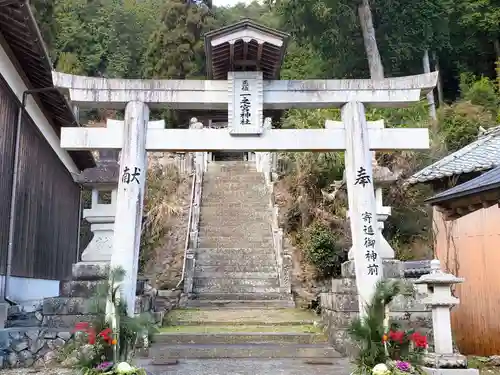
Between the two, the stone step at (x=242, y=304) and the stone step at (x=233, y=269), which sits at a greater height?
the stone step at (x=233, y=269)

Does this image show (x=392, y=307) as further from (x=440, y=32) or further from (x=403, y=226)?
(x=440, y=32)

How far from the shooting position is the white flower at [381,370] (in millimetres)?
6328

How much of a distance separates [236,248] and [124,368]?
404 inches

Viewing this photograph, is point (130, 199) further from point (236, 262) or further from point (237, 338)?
point (236, 262)

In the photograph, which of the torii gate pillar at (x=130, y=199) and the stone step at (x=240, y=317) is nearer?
the torii gate pillar at (x=130, y=199)

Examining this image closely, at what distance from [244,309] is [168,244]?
20.3 ft

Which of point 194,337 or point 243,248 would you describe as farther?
point 243,248

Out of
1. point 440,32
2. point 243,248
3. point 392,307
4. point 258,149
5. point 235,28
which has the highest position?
point 440,32

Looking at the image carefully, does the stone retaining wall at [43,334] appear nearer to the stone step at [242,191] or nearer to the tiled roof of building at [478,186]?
the tiled roof of building at [478,186]

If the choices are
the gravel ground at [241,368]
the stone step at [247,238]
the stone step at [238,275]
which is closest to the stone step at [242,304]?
the stone step at [238,275]

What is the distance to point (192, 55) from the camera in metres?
A: 29.8

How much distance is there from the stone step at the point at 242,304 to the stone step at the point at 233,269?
1554 millimetres

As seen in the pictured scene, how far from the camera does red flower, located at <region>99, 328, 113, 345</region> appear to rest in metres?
6.52

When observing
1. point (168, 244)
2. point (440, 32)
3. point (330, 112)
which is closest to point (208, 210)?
point (168, 244)
